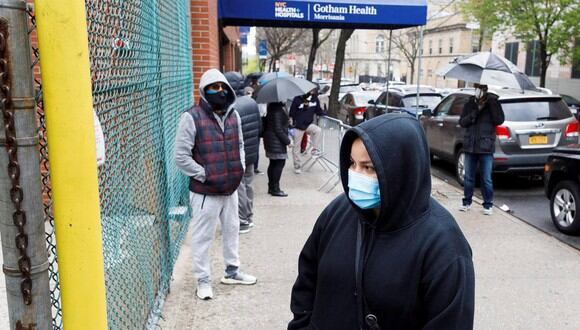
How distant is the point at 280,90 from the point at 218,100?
4.01 m

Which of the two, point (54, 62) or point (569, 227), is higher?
point (54, 62)

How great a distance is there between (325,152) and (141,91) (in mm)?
6644

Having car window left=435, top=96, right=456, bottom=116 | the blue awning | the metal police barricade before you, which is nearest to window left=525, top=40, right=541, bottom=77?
car window left=435, top=96, right=456, bottom=116

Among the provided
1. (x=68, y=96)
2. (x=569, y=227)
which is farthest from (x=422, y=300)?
(x=569, y=227)

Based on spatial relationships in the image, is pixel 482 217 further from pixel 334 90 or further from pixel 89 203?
pixel 334 90

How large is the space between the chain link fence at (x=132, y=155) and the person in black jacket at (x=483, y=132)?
13.5ft

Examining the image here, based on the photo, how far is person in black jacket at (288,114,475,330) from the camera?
1877mm

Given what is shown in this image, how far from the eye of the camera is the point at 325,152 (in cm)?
1004

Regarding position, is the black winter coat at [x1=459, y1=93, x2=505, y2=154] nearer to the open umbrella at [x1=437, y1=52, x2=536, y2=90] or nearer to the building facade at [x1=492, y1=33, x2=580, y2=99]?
the open umbrella at [x1=437, y1=52, x2=536, y2=90]

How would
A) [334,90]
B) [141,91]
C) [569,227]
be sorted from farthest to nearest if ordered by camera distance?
[334,90], [569,227], [141,91]

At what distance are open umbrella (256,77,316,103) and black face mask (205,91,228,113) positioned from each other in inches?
147

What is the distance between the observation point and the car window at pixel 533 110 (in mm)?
8867

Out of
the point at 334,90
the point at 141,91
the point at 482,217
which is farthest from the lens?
the point at 334,90

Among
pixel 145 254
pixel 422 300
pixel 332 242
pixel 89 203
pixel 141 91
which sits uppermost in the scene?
pixel 141 91
